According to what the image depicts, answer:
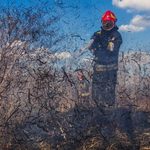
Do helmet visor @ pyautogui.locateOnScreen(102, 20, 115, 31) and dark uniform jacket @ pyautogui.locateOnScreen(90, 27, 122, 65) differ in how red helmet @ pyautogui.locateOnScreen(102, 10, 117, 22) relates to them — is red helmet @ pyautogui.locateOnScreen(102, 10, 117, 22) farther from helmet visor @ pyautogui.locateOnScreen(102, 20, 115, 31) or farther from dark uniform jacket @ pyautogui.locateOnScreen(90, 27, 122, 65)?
dark uniform jacket @ pyautogui.locateOnScreen(90, 27, 122, 65)

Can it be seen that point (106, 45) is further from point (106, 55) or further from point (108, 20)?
point (108, 20)

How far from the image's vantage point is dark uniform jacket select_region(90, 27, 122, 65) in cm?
733


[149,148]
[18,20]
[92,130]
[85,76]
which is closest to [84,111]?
[92,130]

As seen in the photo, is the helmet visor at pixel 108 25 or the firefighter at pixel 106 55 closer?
the firefighter at pixel 106 55

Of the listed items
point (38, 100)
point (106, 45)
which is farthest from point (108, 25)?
point (38, 100)

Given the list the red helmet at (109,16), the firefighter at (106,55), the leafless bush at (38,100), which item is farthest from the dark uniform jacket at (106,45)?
the leafless bush at (38,100)

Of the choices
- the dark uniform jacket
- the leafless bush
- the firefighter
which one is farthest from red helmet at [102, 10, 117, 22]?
the leafless bush

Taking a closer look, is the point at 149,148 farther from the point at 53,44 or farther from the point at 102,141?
the point at 53,44

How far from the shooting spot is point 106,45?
7.45 metres

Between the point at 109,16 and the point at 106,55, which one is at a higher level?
the point at 109,16

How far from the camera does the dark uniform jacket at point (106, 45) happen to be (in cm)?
733

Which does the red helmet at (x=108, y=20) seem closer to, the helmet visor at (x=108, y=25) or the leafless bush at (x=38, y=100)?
the helmet visor at (x=108, y=25)

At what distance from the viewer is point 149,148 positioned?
21.3 ft

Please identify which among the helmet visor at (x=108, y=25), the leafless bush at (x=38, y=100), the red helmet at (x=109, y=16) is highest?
the red helmet at (x=109, y=16)
